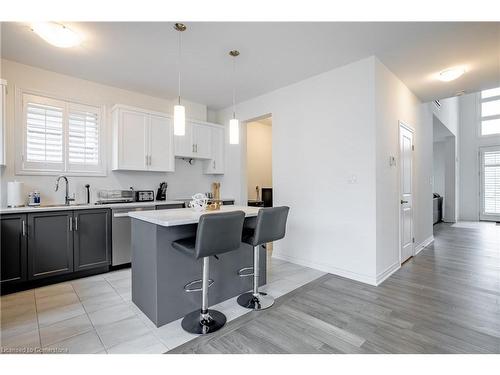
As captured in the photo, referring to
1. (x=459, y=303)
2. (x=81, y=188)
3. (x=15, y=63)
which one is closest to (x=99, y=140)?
(x=81, y=188)

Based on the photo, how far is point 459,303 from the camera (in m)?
2.54

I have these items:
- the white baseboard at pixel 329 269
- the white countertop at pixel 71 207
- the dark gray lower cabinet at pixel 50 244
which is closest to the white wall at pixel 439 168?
the white baseboard at pixel 329 269

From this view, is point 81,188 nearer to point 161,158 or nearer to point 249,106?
point 161,158

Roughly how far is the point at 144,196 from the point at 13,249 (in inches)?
66.5

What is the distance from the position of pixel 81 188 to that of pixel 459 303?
16.4 feet

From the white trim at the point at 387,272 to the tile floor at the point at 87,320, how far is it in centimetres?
85

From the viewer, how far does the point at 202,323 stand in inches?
82.4

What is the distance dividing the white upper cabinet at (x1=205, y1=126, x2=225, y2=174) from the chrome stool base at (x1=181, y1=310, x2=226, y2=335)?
321 cm

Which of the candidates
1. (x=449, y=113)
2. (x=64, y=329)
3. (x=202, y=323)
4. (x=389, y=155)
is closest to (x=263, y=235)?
(x=202, y=323)

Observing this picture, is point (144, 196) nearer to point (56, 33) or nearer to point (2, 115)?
point (2, 115)

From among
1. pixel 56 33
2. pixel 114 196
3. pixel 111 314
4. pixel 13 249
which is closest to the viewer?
pixel 111 314

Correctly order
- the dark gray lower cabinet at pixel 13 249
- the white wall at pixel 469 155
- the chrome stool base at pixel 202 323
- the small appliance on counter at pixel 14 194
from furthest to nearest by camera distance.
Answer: the white wall at pixel 469 155
the small appliance on counter at pixel 14 194
the dark gray lower cabinet at pixel 13 249
the chrome stool base at pixel 202 323

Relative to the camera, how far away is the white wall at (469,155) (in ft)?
27.2

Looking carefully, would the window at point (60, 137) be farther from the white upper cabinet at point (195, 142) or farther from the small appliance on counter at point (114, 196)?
the white upper cabinet at point (195, 142)
